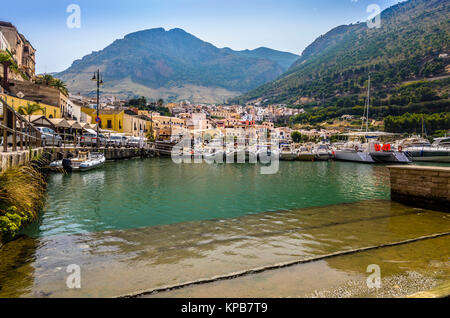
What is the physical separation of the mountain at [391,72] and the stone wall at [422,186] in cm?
10514

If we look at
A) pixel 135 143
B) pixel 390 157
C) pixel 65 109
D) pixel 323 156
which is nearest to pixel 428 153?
pixel 390 157

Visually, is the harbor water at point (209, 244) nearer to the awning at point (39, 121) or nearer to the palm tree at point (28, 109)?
the awning at point (39, 121)

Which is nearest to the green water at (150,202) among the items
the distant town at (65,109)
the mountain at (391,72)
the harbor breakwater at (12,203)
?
the harbor breakwater at (12,203)

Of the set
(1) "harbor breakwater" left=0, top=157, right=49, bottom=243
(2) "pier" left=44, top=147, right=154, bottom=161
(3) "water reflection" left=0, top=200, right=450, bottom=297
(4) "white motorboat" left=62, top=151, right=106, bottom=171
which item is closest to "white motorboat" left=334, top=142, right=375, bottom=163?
(2) "pier" left=44, top=147, right=154, bottom=161

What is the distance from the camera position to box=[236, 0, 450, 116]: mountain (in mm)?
114000

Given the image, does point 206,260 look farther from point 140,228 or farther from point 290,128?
point 290,128

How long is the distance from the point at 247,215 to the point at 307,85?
184 metres

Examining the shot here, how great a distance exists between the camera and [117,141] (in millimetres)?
46469

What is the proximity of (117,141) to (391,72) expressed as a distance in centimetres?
12800

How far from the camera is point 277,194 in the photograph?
1684 centimetres

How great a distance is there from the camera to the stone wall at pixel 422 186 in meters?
10.9

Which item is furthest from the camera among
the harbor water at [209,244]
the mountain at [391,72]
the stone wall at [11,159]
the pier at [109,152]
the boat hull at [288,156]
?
the mountain at [391,72]

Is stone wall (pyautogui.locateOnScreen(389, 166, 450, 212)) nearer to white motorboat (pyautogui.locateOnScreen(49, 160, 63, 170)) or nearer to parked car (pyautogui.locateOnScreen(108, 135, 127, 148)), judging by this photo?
white motorboat (pyautogui.locateOnScreen(49, 160, 63, 170))

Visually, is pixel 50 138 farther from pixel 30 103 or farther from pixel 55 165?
pixel 30 103
